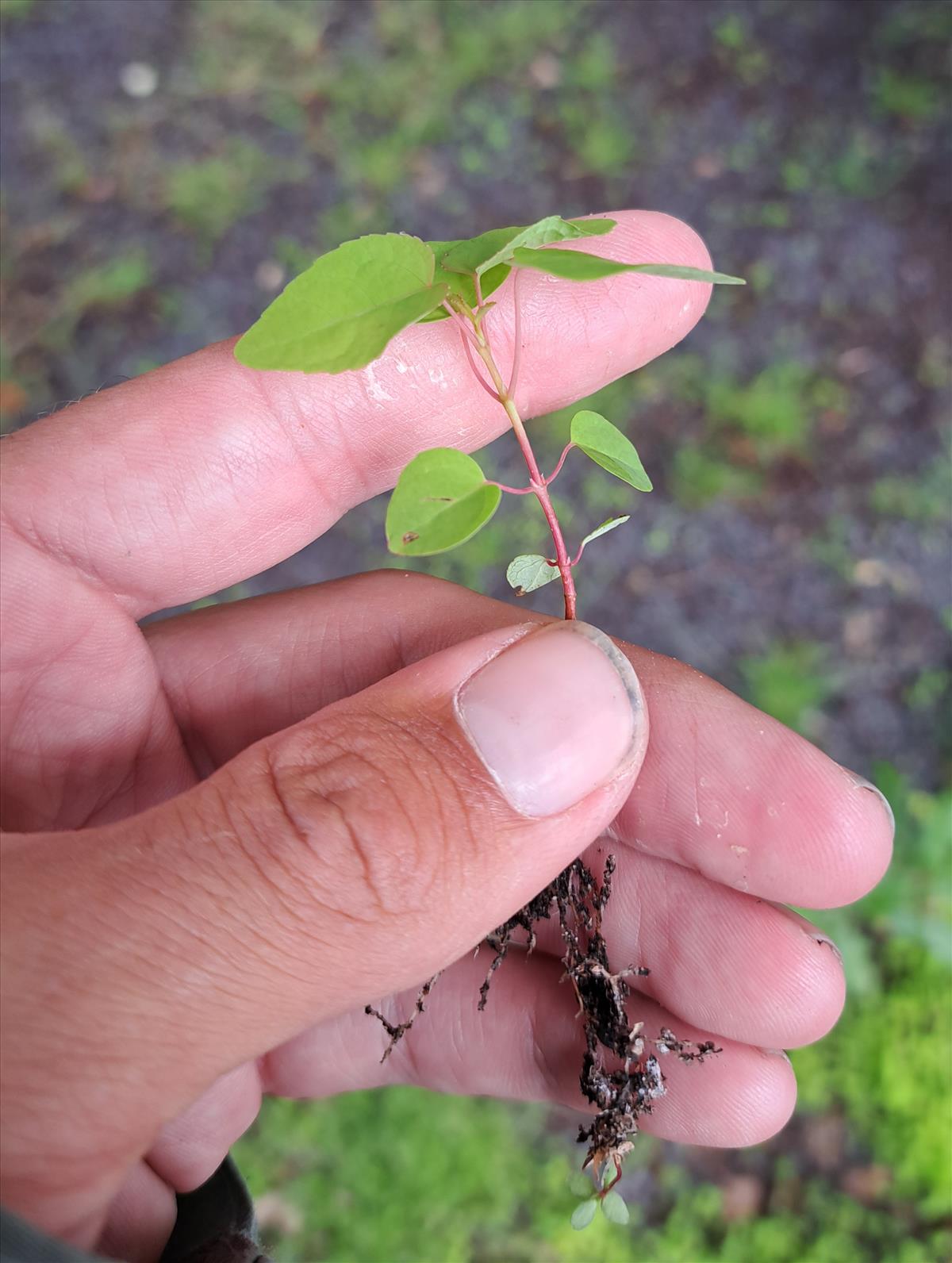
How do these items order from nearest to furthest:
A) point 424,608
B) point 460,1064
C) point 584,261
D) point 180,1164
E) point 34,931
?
point 34,931
point 584,261
point 180,1164
point 424,608
point 460,1064

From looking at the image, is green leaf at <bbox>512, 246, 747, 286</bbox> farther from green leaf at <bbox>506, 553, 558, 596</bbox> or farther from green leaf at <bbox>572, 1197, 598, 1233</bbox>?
green leaf at <bbox>572, 1197, 598, 1233</bbox>

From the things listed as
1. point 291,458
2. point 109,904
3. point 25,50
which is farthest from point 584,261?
point 25,50

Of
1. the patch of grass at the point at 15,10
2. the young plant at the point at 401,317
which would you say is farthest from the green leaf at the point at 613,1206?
the patch of grass at the point at 15,10

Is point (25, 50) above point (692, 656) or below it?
above

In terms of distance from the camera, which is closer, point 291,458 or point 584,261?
point 584,261

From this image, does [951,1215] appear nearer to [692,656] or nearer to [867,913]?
[867,913]

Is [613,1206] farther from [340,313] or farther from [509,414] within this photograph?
[340,313]

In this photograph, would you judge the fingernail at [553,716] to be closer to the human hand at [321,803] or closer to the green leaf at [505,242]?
the human hand at [321,803]
